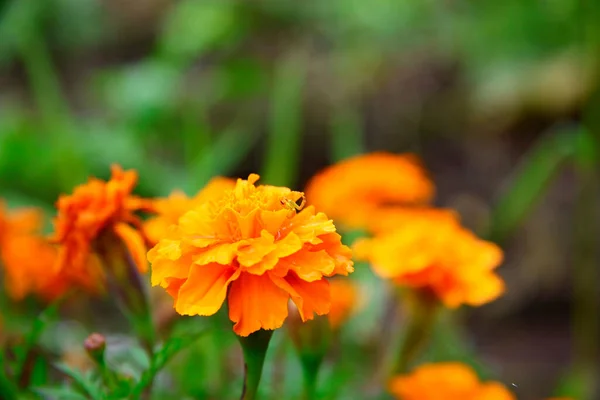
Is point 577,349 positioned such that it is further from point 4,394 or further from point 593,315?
point 4,394

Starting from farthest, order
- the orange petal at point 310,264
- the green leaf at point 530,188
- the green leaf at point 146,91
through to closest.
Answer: the green leaf at point 146,91 → the green leaf at point 530,188 → the orange petal at point 310,264

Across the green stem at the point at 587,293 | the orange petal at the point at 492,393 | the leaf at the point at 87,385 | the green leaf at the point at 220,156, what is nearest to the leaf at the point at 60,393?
the leaf at the point at 87,385

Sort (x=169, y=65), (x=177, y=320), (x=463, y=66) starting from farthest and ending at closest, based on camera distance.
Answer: (x=463, y=66), (x=169, y=65), (x=177, y=320)

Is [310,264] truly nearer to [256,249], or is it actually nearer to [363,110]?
[256,249]

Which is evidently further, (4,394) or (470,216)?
(470,216)

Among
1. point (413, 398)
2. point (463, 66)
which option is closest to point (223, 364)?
point (413, 398)

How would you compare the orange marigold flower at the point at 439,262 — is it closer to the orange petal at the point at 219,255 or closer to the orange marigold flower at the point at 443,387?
the orange marigold flower at the point at 443,387
